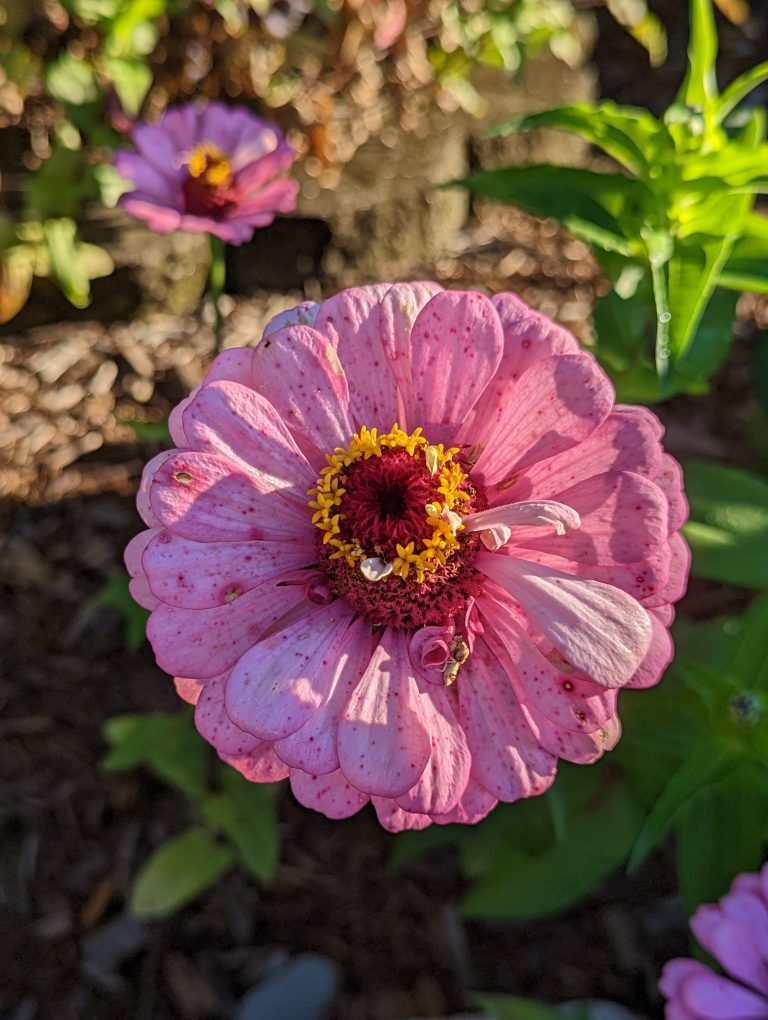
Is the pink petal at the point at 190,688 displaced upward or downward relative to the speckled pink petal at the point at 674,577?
downward

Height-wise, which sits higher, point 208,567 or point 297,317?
point 297,317

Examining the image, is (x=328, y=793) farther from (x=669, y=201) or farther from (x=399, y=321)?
(x=669, y=201)

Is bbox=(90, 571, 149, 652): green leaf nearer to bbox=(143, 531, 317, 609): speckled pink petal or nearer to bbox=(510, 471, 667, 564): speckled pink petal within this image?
bbox=(143, 531, 317, 609): speckled pink petal

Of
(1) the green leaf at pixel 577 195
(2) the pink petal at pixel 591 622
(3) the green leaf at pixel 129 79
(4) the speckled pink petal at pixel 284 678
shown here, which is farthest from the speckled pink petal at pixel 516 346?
(3) the green leaf at pixel 129 79

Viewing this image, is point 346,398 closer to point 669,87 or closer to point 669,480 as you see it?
point 669,480

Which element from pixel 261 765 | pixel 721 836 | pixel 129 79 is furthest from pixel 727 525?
pixel 129 79

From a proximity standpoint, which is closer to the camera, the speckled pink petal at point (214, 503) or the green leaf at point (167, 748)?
the speckled pink petal at point (214, 503)

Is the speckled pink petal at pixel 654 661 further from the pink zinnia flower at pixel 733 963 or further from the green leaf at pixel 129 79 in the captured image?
the green leaf at pixel 129 79
